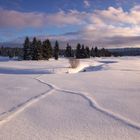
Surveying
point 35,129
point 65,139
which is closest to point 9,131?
point 35,129

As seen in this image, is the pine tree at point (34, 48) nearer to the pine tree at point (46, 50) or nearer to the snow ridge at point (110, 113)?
the pine tree at point (46, 50)

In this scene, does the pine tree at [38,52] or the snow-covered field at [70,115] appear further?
the pine tree at [38,52]

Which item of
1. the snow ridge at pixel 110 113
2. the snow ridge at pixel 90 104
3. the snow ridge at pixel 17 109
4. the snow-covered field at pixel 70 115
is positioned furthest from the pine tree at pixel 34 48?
the snow ridge at pixel 110 113

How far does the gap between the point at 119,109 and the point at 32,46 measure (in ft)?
193

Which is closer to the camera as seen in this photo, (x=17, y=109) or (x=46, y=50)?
(x=17, y=109)

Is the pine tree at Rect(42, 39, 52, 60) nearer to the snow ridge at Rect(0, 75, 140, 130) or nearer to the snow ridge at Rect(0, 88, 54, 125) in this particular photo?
the snow ridge at Rect(0, 75, 140, 130)

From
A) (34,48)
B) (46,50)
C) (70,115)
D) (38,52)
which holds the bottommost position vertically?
(70,115)

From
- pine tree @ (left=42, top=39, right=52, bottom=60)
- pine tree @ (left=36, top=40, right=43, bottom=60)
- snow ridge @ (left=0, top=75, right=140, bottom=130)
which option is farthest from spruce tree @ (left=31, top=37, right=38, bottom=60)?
snow ridge @ (left=0, top=75, right=140, bottom=130)

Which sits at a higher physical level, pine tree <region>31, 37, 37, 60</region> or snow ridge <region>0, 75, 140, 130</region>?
pine tree <region>31, 37, 37, 60</region>

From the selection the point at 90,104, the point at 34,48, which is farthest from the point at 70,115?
the point at 34,48

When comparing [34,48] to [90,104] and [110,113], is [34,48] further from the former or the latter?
[110,113]

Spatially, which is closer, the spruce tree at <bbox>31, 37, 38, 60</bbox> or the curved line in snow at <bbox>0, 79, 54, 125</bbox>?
the curved line in snow at <bbox>0, 79, 54, 125</bbox>

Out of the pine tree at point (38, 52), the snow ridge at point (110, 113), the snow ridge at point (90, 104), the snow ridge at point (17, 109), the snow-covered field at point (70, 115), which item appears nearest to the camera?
the snow-covered field at point (70, 115)

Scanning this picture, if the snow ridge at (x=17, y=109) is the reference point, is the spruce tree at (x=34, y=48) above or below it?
above
